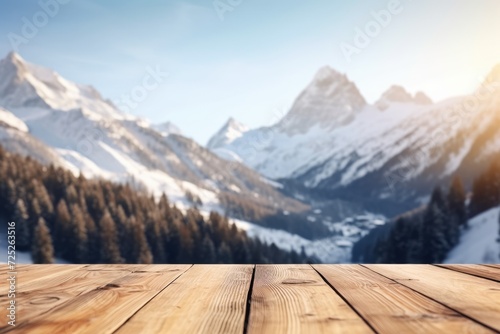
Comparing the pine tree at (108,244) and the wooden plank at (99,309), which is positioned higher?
the pine tree at (108,244)

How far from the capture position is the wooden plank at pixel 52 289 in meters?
2.09

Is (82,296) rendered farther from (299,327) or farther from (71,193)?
(71,193)

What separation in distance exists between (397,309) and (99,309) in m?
1.59

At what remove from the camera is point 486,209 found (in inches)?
2275

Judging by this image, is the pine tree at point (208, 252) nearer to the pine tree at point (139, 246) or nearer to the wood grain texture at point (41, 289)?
the pine tree at point (139, 246)

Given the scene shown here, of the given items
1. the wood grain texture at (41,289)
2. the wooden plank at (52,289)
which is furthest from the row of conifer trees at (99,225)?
the wooden plank at (52,289)

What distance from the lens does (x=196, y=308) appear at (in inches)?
80.7

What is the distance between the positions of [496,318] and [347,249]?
517 ft

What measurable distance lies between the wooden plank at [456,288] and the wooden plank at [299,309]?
59cm

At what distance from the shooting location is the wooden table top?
1.74m

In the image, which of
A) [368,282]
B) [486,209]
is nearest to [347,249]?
[486,209]

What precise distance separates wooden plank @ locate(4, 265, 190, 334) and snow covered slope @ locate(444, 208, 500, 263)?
52.4 meters

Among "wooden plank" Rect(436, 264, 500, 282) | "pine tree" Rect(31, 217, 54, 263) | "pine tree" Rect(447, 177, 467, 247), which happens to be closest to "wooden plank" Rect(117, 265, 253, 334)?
"wooden plank" Rect(436, 264, 500, 282)

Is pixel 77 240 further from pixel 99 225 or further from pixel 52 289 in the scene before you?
pixel 52 289
